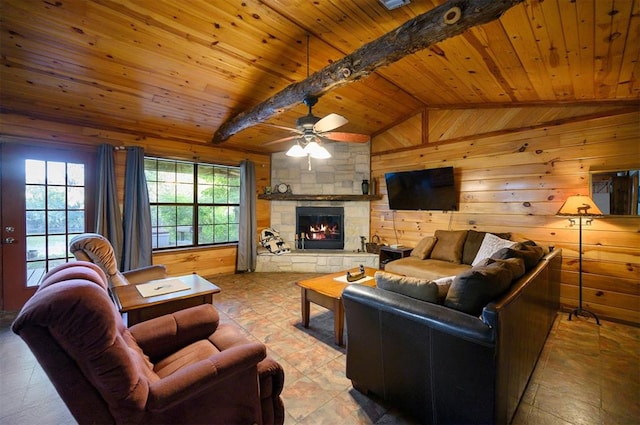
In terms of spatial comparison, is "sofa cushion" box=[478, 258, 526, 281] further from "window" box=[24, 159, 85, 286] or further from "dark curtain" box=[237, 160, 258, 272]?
"window" box=[24, 159, 85, 286]

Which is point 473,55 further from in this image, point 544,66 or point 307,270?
point 307,270

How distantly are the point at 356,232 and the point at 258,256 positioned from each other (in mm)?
1972

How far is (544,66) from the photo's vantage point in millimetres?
2648

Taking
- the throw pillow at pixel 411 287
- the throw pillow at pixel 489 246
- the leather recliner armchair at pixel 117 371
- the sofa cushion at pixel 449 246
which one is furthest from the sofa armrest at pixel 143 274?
the throw pillow at pixel 489 246

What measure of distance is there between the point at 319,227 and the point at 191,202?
8.05ft

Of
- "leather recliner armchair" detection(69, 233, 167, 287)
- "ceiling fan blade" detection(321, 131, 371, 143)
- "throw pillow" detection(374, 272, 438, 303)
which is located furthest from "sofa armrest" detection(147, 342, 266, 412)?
"ceiling fan blade" detection(321, 131, 371, 143)

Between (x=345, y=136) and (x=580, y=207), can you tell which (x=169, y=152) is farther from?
(x=580, y=207)

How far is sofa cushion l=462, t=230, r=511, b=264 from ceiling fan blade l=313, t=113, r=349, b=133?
2.63m

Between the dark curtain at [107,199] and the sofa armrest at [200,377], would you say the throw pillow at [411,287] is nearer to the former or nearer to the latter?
the sofa armrest at [200,377]

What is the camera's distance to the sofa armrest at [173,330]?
164 cm

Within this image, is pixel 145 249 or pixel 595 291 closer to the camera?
pixel 595 291

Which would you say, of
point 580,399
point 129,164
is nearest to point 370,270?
point 580,399

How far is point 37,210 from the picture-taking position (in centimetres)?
343

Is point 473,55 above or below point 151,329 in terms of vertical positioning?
above
